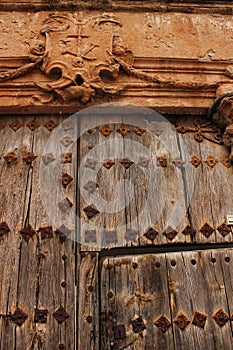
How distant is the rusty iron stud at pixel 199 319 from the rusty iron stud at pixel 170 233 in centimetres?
41

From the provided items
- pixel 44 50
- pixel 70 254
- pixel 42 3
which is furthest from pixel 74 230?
pixel 42 3

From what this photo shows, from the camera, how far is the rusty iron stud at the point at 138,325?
2.11 m

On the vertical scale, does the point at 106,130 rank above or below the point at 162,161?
above

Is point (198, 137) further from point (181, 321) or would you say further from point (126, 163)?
point (181, 321)

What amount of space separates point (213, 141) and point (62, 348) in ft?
4.98

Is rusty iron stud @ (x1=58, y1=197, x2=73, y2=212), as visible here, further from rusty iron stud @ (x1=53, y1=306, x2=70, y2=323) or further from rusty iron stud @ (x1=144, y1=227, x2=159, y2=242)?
rusty iron stud @ (x1=53, y1=306, x2=70, y2=323)

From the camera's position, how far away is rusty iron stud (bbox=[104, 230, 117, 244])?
2332 millimetres

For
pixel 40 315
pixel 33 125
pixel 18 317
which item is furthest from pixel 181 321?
pixel 33 125

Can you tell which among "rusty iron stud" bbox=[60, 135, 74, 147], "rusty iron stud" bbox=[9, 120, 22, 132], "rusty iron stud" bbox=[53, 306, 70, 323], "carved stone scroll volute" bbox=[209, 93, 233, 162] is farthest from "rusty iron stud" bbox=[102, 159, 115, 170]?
"rusty iron stud" bbox=[53, 306, 70, 323]

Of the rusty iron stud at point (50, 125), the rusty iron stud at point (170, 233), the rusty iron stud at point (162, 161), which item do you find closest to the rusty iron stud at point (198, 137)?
the rusty iron stud at point (162, 161)

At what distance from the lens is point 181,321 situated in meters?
2.14

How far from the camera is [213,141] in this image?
2.75 meters

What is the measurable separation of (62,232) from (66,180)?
33cm

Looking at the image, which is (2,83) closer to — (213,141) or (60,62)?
(60,62)
